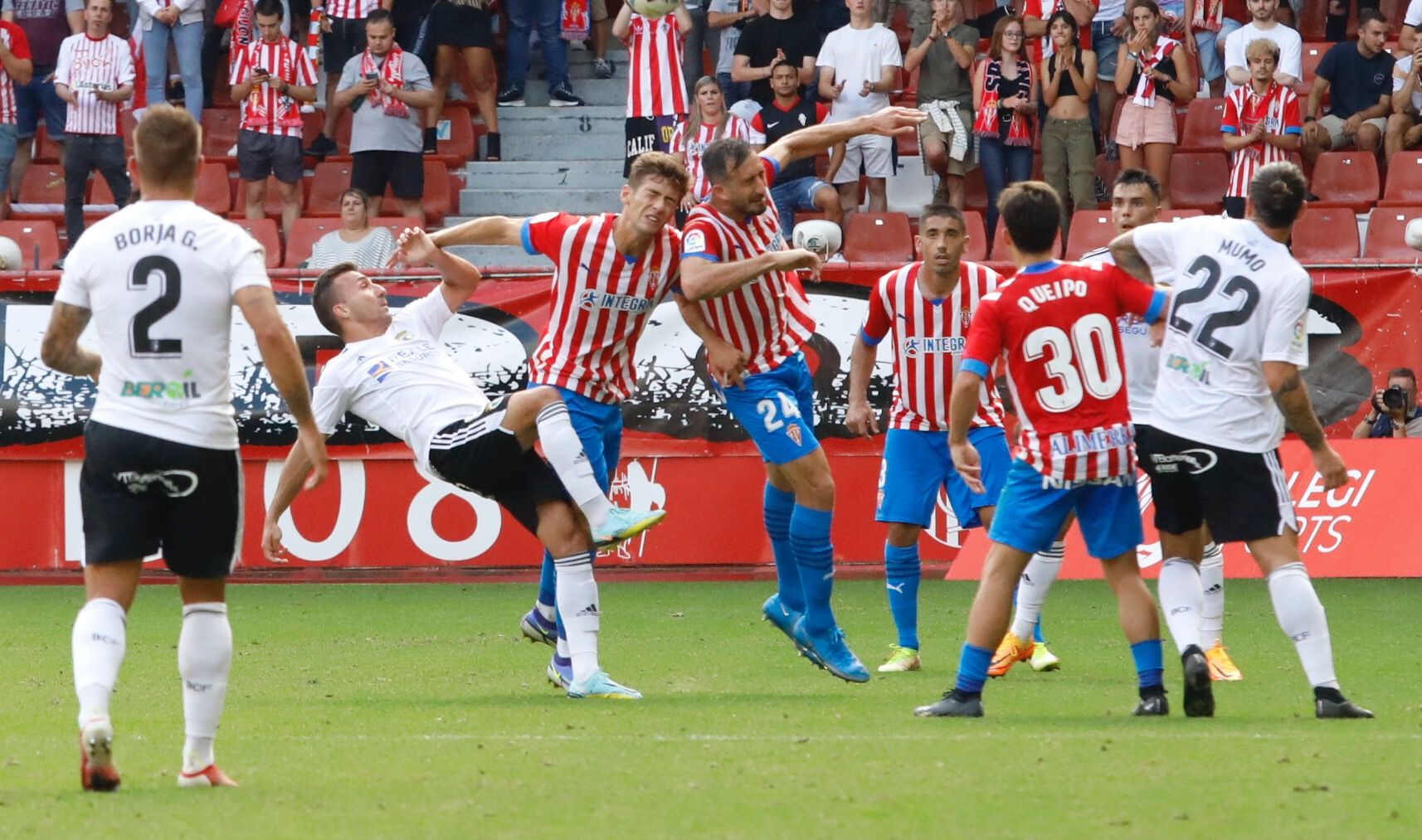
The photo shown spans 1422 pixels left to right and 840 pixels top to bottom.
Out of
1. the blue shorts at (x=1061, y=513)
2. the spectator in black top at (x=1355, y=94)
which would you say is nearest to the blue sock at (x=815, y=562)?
the blue shorts at (x=1061, y=513)

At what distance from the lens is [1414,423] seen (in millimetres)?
12695

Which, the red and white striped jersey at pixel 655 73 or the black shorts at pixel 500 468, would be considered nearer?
the black shorts at pixel 500 468

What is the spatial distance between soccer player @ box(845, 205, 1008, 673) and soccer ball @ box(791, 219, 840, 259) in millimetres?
4680

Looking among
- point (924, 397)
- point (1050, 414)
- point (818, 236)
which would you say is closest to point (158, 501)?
point (1050, 414)

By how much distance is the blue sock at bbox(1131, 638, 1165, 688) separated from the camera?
668 cm

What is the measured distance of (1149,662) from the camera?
668 centimetres

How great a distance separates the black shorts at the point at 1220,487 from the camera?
6.58 metres

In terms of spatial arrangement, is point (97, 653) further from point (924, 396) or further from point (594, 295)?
point (924, 396)

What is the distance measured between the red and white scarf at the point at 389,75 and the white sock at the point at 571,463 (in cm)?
Result: 966

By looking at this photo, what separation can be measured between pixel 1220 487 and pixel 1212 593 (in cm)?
169

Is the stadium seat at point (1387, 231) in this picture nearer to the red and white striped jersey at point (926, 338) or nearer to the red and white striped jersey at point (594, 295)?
the red and white striped jersey at point (926, 338)

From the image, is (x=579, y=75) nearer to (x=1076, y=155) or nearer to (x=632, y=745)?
(x=1076, y=155)

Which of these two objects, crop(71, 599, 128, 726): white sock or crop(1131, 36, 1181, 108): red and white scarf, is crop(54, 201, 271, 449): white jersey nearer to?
crop(71, 599, 128, 726): white sock

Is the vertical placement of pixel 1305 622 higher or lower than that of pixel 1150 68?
lower
